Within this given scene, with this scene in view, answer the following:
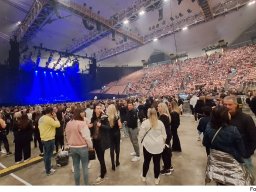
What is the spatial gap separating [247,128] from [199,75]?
61.5ft

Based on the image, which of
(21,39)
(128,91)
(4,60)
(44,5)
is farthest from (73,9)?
(128,91)

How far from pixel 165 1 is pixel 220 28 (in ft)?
12.2

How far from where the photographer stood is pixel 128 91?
22156 millimetres

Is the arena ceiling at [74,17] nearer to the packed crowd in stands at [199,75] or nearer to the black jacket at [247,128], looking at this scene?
the packed crowd in stands at [199,75]

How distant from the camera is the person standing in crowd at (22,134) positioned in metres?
4.20

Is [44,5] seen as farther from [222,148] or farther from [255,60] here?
[255,60]

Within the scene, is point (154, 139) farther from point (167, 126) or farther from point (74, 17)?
point (74, 17)

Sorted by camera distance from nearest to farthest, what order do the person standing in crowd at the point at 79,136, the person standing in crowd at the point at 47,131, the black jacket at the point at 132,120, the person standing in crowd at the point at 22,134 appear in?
the person standing in crowd at the point at 79,136
the person standing in crowd at the point at 47,131
the black jacket at the point at 132,120
the person standing in crowd at the point at 22,134

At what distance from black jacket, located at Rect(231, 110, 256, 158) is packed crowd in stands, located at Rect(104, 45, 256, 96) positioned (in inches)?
478

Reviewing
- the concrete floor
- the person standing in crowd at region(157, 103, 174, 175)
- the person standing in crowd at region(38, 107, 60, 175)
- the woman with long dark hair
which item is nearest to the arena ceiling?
the person standing in crowd at region(38, 107, 60, 175)

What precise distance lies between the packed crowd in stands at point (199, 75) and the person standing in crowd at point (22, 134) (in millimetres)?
12221

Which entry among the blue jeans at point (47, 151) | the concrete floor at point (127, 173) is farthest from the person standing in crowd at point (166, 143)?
the blue jeans at point (47, 151)

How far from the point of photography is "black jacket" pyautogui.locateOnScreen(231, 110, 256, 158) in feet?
6.57

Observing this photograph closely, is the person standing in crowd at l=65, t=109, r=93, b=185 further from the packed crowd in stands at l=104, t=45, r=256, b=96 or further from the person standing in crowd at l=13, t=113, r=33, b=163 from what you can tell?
the packed crowd in stands at l=104, t=45, r=256, b=96
